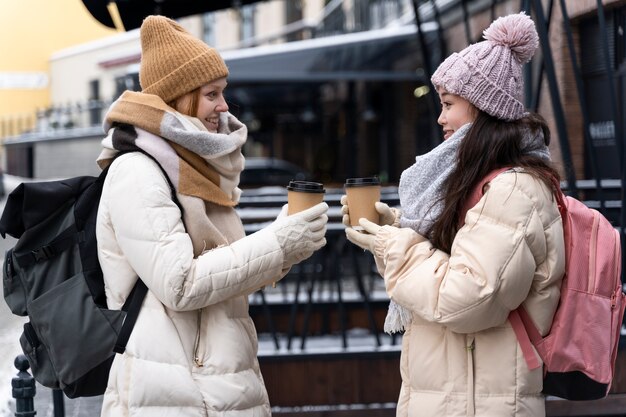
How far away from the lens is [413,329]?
279 centimetres

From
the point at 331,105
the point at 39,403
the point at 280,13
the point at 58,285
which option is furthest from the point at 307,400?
the point at 280,13

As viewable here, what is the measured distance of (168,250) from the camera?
2621 millimetres

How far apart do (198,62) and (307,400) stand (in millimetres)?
2565

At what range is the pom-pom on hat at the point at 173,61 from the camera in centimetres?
281

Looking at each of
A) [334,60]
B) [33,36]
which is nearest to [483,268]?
[334,60]

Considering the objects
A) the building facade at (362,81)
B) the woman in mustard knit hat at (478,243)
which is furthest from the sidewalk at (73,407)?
the woman in mustard knit hat at (478,243)

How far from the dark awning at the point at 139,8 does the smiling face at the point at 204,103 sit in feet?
12.0

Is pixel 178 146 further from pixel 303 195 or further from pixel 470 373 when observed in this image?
pixel 470 373

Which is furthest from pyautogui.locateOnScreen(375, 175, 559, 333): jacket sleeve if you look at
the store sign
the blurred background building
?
the store sign

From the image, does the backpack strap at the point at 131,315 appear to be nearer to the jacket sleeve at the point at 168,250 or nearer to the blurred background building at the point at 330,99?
the jacket sleeve at the point at 168,250

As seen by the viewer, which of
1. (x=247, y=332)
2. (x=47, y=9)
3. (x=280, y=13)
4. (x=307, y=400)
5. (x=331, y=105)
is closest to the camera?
(x=247, y=332)

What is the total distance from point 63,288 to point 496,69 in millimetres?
1364

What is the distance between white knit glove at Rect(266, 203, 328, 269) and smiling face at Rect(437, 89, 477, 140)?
0.42 metres

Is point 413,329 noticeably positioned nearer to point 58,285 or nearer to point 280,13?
point 58,285
